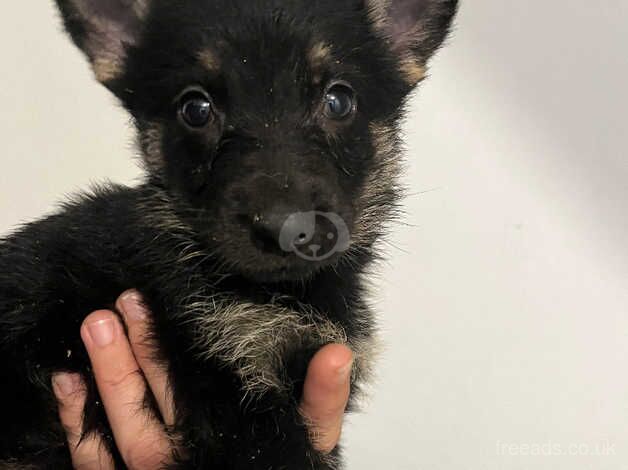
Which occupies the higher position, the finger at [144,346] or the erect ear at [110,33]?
the erect ear at [110,33]

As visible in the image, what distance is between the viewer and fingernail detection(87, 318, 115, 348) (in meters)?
1.73

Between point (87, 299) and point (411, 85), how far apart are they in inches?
40.6

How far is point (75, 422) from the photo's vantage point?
5.81 feet

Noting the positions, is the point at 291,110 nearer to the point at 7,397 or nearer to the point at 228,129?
the point at 228,129

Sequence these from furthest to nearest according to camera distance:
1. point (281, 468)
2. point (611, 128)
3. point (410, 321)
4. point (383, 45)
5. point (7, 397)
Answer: point (410, 321)
point (611, 128)
point (383, 45)
point (7, 397)
point (281, 468)

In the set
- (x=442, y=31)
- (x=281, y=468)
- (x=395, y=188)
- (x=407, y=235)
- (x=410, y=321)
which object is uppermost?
(x=442, y=31)

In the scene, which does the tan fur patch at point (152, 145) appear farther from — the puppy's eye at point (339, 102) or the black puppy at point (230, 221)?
the puppy's eye at point (339, 102)

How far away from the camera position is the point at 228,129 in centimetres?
166

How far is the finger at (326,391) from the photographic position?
1.62 meters

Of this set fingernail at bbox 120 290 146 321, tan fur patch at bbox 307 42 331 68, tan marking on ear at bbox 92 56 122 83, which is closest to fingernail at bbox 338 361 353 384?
fingernail at bbox 120 290 146 321

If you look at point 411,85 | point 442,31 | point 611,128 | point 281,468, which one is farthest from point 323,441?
point 611,128

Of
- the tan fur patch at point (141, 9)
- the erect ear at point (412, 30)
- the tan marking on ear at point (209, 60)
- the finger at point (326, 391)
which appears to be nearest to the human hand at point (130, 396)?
the finger at point (326, 391)

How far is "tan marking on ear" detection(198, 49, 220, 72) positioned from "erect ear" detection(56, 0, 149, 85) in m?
0.33

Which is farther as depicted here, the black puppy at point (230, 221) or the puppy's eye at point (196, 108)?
the puppy's eye at point (196, 108)
